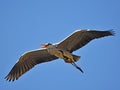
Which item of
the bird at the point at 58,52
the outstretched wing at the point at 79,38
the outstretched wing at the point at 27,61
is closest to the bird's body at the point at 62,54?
the bird at the point at 58,52

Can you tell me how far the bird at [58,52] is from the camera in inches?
605

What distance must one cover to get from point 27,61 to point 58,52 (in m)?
1.73

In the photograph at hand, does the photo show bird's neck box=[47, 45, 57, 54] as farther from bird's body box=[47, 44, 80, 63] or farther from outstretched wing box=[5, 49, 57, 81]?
outstretched wing box=[5, 49, 57, 81]

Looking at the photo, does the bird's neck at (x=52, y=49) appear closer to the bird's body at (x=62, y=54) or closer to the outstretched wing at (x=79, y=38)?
the bird's body at (x=62, y=54)

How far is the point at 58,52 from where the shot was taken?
50.5 feet

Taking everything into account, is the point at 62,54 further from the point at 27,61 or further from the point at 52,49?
the point at 27,61

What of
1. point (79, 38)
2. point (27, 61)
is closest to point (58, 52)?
point (79, 38)

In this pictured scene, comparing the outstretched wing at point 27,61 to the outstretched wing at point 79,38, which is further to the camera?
the outstretched wing at point 27,61

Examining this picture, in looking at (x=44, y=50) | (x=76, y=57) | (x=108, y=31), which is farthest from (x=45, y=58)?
(x=108, y=31)

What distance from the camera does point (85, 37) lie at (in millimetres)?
15781

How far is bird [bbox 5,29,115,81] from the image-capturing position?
1537cm

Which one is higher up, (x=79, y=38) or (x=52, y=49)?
(x=79, y=38)

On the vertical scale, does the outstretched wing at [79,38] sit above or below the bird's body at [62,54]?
above

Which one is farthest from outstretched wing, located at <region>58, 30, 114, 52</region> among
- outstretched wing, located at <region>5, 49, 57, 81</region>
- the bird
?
outstretched wing, located at <region>5, 49, 57, 81</region>
